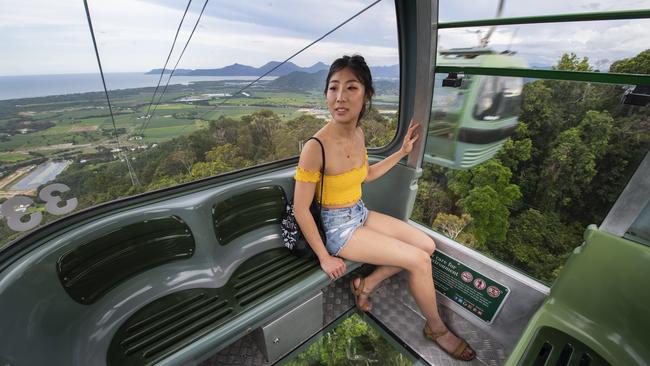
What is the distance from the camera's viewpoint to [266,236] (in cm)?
193

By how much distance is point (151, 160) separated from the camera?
5.44 ft

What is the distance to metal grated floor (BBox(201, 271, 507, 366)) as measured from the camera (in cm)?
173

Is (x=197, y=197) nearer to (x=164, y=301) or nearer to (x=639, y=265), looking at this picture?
(x=164, y=301)

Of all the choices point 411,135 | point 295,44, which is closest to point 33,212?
point 295,44

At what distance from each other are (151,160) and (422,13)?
1975mm

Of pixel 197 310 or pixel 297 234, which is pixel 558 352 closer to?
pixel 297 234

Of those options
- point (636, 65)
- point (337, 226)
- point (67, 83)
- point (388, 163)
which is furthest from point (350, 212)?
point (636, 65)

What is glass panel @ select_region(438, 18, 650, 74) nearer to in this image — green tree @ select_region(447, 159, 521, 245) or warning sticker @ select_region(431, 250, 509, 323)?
warning sticker @ select_region(431, 250, 509, 323)

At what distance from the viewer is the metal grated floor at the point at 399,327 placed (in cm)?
173

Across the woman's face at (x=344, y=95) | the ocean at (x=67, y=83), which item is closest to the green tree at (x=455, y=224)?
the woman's face at (x=344, y=95)

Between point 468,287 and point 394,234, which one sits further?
point 468,287

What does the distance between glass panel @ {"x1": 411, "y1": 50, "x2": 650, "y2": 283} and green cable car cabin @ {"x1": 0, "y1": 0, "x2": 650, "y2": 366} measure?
3cm

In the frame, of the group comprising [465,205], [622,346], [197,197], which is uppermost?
[197,197]

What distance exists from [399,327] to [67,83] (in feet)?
8.09
